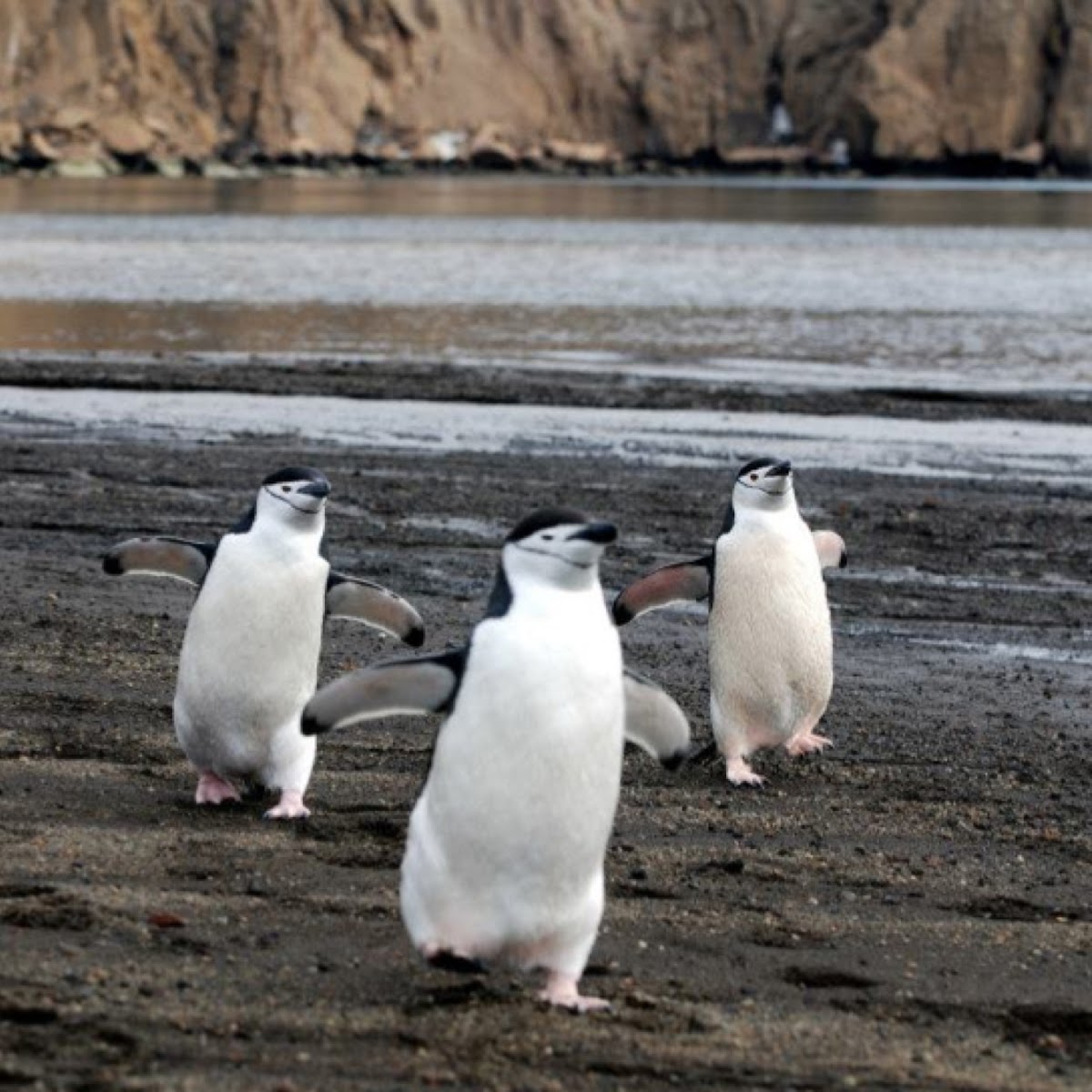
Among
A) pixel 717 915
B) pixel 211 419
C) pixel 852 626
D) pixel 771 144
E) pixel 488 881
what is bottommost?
pixel 771 144

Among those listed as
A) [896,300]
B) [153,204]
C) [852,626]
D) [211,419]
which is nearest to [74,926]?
[852,626]

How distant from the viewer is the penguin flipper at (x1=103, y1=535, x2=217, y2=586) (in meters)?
6.15

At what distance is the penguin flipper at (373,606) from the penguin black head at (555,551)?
1543 millimetres

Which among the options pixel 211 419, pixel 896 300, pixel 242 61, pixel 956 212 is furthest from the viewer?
pixel 242 61

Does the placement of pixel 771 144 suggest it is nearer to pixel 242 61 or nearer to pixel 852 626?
pixel 242 61

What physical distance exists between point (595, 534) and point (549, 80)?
138 meters

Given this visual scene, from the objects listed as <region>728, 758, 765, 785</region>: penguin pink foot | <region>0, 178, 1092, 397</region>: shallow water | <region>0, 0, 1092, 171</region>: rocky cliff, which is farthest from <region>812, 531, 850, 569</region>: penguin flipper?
<region>0, 0, 1092, 171</region>: rocky cliff

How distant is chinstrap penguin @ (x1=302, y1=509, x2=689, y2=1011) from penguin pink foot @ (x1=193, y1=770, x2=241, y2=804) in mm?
1494

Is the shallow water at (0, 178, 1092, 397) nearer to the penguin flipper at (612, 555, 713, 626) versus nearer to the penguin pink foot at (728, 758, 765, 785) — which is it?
the penguin flipper at (612, 555, 713, 626)

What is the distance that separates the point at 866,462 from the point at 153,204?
→ 204ft

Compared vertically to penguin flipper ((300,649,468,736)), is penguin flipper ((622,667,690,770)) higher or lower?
lower

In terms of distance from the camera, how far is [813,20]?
14588 cm

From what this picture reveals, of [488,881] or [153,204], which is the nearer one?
[488,881]

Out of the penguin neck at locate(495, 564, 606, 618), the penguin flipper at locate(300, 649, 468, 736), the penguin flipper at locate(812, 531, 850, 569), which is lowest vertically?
the penguin flipper at locate(812, 531, 850, 569)
